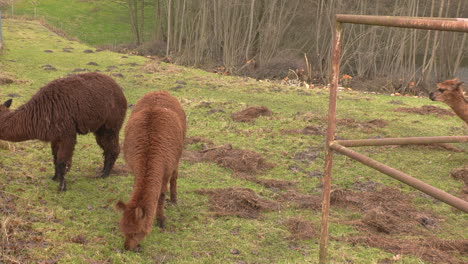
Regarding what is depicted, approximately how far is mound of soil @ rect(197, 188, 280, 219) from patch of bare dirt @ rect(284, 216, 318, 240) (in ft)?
1.60

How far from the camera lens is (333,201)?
6449mm

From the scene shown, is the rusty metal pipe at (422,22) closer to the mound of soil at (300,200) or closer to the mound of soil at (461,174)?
the mound of soil at (300,200)

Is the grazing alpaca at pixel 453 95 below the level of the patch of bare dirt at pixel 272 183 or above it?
above

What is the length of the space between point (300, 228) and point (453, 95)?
8.56 ft

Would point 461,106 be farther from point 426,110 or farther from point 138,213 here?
point 426,110

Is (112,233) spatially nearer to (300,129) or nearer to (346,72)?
(300,129)

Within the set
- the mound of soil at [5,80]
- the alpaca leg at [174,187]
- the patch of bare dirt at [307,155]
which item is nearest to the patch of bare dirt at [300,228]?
the alpaca leg at [174,187]

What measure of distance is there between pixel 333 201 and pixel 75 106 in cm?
387

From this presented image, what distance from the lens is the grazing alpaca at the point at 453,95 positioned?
3.31 meters

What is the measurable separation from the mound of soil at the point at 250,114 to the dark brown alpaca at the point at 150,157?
4602 millimetres

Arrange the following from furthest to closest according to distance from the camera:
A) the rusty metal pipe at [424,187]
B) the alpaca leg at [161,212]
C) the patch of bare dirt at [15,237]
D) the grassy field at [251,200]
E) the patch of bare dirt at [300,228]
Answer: the patch of bare dirt at [300,228]
the alpaca leg at [161,212]
the grassy field at [251,200]
the patch of bare dirt at [15,237]
the rusty metal pipe at [424,187]

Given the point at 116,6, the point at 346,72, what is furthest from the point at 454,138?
the point at 116,6

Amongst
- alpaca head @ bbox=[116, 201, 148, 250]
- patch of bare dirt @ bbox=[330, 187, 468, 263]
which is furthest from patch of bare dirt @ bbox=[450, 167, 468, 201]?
alpaca head @ bbox=[116, 201, 148, 250]

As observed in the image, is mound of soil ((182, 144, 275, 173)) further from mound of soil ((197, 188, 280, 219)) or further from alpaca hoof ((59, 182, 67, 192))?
alpaca hoof ((59, 182, 67, 192))
